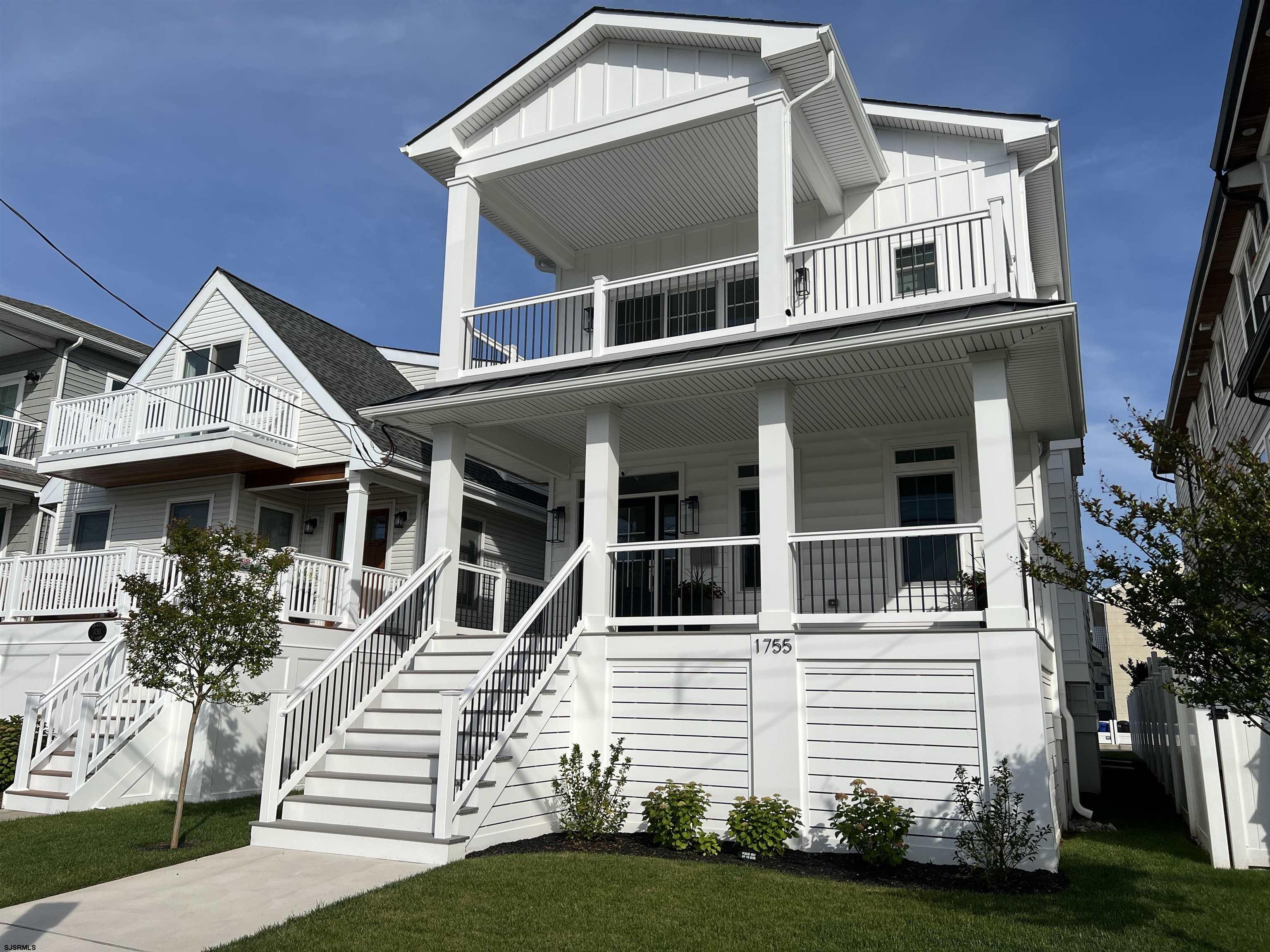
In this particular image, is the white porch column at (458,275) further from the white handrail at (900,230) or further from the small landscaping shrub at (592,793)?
the small landscaping shrub at (592,793)

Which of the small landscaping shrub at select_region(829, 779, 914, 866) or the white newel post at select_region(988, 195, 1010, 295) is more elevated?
the white newel post at select_region(988, 195, 1010, 295)

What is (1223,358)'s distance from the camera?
50.0 ft

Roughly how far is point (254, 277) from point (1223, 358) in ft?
59.0

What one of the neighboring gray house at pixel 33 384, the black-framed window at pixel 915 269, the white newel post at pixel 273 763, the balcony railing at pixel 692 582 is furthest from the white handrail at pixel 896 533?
the neighboring gray house at pixel 33 384

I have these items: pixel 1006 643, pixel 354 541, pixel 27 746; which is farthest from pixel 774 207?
pixel 27 746

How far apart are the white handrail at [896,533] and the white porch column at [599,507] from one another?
2.26m

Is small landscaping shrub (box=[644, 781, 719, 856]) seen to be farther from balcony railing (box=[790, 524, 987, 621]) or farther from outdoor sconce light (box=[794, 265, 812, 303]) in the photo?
outdoor sconce light (box=[794, 265, 812, 303])

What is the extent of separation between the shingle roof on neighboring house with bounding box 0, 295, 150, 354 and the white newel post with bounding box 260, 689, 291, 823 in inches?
606

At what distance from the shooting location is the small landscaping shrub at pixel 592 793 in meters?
8.69

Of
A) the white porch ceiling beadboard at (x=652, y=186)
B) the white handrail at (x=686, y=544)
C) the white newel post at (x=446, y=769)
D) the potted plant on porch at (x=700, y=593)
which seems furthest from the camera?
the potted plant on porch at (x=700, y=593)

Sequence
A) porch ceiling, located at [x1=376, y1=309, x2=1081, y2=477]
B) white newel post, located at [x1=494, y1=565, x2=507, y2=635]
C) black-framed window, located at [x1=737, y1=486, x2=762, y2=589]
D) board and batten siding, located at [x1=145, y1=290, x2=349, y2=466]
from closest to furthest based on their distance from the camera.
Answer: porch ceiling, located at [x1=376, y1=309, x2=1081, y2=477], white newel post, located at [x1=494, y1=565, x2=507, y2=635], black-framed window, located at [x1=737, y1=486, x2=762, y2=589], board and batten siding, located at [x1=145, y1=290, x2=349, y2=466]

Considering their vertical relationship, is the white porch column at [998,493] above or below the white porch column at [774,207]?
below

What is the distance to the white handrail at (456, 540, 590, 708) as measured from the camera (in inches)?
323

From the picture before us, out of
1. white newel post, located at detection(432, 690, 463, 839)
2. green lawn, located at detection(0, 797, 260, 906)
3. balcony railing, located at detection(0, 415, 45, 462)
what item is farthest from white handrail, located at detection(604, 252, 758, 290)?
balcony railing, located at detection(0, 415, 45, 462)
